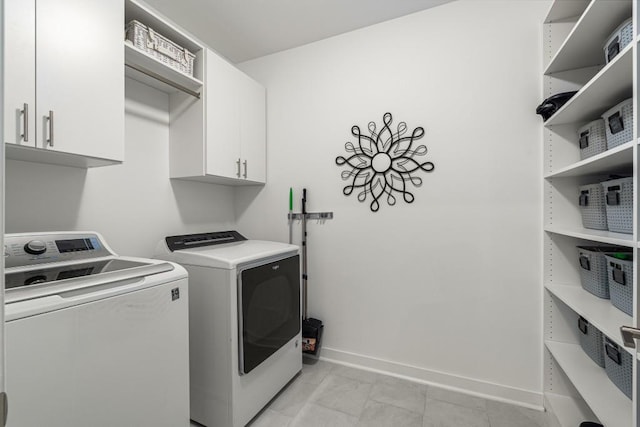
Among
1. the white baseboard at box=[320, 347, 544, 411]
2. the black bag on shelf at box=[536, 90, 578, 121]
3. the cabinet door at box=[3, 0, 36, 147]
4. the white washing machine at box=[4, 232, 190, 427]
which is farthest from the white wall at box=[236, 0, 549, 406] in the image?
the cabinet door at box=[3, 0, 36, 147]

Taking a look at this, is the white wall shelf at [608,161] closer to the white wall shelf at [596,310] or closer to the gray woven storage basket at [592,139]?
the gray woven storage basket at [592,139]

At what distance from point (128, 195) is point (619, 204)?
2.68 meters

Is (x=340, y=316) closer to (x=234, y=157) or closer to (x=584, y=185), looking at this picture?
(x=234, y=157)

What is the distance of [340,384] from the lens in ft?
6.79

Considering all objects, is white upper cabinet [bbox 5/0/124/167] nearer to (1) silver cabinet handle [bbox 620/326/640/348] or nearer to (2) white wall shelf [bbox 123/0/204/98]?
(2) white wall shelf [bbox 123/0/204/98]

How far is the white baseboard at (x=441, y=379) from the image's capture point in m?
1.83

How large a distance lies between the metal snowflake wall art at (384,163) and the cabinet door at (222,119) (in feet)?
2.91

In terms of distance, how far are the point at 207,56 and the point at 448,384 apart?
9.54 ft

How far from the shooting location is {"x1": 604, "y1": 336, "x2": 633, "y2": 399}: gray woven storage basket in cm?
121

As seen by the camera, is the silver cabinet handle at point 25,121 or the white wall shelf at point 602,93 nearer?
the white wall shelf at point 602,93

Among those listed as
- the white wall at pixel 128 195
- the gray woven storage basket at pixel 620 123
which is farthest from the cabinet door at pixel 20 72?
the gray woven storage basket at pixel 620 123

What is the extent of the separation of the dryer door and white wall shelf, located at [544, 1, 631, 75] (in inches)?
79.1

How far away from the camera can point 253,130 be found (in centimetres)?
248

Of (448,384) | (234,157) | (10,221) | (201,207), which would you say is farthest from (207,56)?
(448,384)
